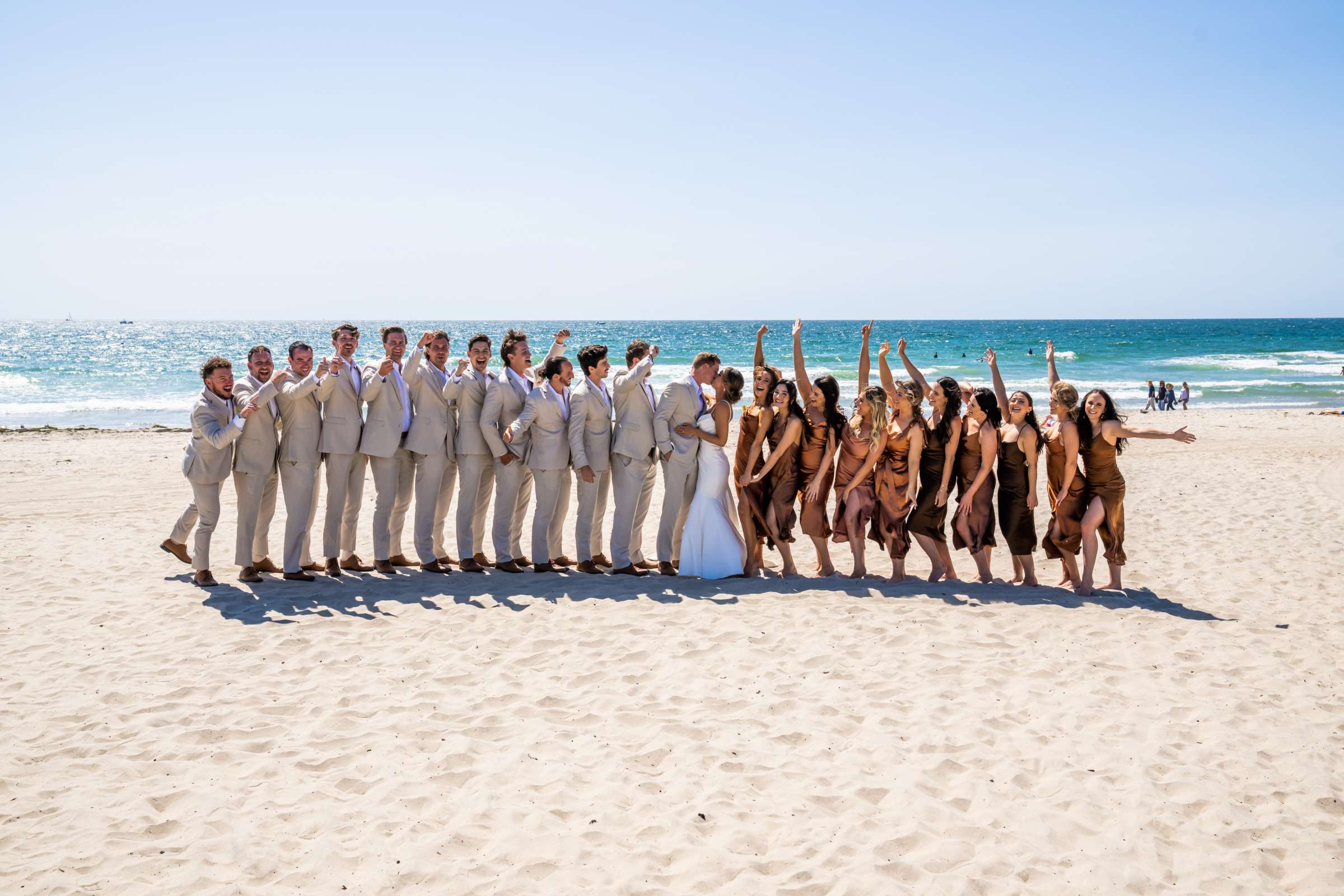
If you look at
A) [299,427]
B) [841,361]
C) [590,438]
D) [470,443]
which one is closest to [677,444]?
[590,438]

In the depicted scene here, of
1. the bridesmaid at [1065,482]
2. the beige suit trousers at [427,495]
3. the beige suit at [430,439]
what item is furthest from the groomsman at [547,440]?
the bridesmaid at [1065,482]

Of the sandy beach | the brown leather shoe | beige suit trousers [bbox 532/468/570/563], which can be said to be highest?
beige suit trousers [bbox 532/468/570/563]

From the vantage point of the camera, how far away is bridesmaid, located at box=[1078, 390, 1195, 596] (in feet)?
22.9

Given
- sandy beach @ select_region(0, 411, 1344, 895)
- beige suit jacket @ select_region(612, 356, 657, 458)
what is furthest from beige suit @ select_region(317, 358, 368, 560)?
beige suit jacket @ select_region(612, 356, 657, 458)

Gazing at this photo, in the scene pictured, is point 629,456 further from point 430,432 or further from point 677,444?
point 430,432

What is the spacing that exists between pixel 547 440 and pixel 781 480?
2.16m

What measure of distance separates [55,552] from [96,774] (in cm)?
562

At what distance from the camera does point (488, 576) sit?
775 centimetres

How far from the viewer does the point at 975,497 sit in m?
7.46

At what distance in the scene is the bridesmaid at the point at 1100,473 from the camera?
275 inches

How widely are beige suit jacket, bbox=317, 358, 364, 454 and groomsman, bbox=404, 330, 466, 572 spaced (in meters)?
0.47

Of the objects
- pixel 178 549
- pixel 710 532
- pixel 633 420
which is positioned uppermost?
pixel 633 420

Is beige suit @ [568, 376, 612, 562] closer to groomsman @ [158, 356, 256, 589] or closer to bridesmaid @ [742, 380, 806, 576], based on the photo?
bridesmaid @ [742, 380, 806, 576]

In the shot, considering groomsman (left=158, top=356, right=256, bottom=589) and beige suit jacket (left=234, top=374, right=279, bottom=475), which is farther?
beige suit jacket (left=234, top=374, right=279, bottom=475)
